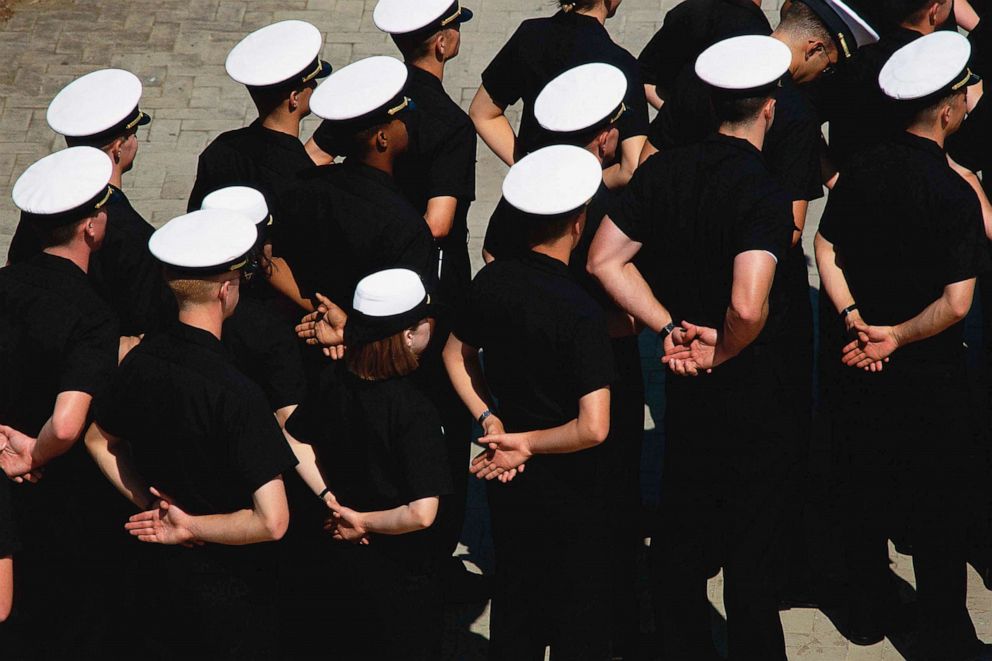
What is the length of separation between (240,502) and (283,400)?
1.56ft

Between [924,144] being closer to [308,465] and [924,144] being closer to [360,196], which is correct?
[360,196]

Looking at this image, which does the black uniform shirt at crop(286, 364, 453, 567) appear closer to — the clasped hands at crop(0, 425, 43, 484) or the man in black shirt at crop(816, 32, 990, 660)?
the clasped hands at crop(0, 425, 43, 484)

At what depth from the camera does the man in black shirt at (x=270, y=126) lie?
5.08 m

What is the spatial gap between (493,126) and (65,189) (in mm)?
1880

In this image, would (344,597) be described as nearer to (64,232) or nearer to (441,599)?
(441,599)

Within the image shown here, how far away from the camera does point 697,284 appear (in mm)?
4484

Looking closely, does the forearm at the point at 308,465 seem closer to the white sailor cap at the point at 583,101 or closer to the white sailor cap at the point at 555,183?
the white sailor cap at the point at 555,183

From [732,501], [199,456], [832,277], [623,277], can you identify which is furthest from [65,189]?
[832,277]

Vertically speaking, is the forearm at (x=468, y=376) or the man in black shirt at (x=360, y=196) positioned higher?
the man in black shirt at (x=360, y=196)

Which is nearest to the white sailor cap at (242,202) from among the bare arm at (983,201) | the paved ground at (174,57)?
the bare arm at (983,201)

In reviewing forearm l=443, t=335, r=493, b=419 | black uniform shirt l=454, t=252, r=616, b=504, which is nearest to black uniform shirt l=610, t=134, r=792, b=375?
black uniform shirt l=454, t=252, r=616, b=504

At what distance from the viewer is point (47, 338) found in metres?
4.37

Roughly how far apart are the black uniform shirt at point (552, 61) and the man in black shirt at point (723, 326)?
2.65 ft

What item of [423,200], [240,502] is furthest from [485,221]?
[240,502]
